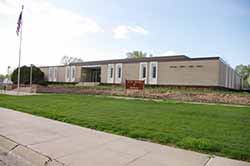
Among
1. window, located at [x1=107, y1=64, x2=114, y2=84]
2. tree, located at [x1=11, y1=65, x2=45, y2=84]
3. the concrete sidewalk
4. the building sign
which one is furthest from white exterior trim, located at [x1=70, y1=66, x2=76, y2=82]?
the concrete sidewalk

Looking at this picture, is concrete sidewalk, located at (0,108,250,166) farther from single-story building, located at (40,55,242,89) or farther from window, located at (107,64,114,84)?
window, located at (107,64,114,84)

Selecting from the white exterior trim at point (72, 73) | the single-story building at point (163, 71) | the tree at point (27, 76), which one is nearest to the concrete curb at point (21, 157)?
the single-story building at point (163, 71)

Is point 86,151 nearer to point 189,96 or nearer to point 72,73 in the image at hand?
point 189,96

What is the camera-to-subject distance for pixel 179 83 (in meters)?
26.2

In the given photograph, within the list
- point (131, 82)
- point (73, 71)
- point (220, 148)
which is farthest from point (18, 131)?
point (73, 71)

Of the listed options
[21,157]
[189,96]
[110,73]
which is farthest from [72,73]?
[21,157]

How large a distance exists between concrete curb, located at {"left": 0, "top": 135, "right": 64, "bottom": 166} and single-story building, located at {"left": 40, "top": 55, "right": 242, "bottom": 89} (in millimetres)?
22894

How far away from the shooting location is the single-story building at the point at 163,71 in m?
24.4

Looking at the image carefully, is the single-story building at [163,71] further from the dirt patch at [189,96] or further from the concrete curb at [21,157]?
the concrete curb at [21,157]

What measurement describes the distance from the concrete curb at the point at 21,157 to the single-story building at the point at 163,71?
22894 mm

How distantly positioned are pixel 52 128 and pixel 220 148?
463cm

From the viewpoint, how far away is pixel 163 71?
2764 centimetres

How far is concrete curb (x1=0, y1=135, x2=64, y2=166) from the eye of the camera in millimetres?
3841

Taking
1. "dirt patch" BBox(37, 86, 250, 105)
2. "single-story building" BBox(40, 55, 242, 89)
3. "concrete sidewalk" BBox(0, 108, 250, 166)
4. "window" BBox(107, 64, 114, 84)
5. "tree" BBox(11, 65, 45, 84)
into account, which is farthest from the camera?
"tree" BBox(11, 65, 45, 84)
